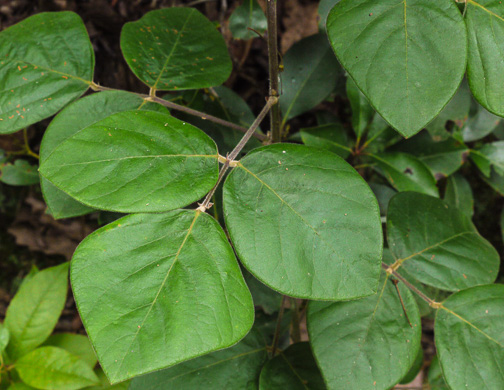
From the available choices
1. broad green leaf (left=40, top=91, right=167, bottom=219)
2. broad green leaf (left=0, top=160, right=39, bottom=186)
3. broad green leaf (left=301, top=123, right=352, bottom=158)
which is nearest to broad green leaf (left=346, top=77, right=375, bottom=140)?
broad green leaf (left=301, top=123, right=352, bottom=158)

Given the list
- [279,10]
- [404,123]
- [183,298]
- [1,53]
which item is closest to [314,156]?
[404,123]

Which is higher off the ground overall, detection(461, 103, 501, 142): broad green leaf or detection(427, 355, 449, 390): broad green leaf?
detection(461, 103, 501, 142): broad green leaf

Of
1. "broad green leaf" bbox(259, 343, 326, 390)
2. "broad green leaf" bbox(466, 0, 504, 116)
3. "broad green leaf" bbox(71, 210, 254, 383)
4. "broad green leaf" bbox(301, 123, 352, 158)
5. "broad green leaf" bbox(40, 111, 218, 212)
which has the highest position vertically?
"broad green leaf" bbox(466, 0, 504, 116)

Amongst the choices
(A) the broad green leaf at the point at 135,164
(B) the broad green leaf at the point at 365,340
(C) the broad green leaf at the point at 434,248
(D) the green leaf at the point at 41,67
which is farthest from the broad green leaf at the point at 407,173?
(D) the green leaf at the point at 41,67

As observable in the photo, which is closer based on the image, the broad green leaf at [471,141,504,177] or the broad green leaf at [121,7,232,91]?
the broad green leaf at [121,7,232,91]

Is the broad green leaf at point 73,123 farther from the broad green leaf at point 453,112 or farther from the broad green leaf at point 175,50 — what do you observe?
the broad green leaf at point 453,112

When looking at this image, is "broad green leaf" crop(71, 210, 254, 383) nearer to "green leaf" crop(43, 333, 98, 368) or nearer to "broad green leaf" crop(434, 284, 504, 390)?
"broad green leaf" crop(434, 284, 504, 390)

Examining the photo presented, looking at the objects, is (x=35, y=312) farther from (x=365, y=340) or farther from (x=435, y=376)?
(x=435, y=376)

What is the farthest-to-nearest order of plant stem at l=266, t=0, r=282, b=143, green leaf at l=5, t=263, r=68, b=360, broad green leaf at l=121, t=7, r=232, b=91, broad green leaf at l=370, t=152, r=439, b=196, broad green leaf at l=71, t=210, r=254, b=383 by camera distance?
green leaf at l=5, t=263, r=68, b=360 < broad green leaf at l=370, t=152, r=439, b=196 < broad green leaf at l=121, t=7, r=232, b=91 < plant stem at l=266, t=0, r=282, b=143 < broad green leaf at l=71, t=210, r=254, b=383

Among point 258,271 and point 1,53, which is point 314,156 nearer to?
point 258,271
